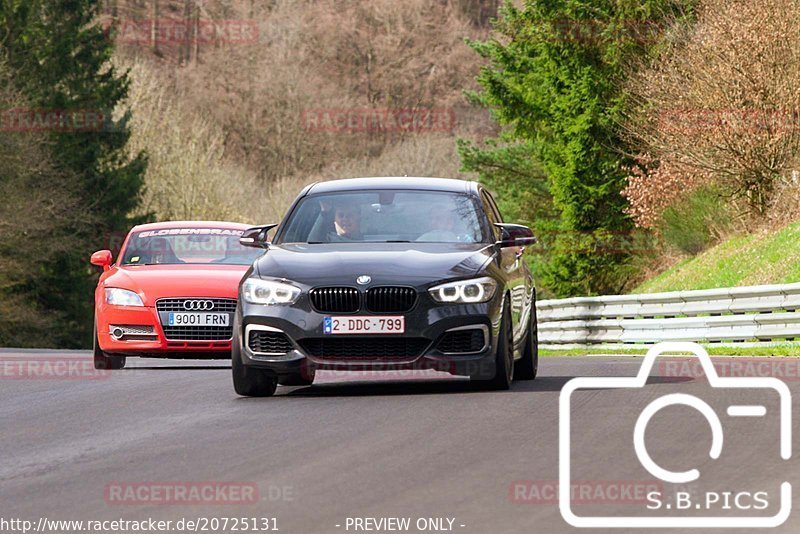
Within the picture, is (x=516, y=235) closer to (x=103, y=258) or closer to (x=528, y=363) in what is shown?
(x=528, y=363)

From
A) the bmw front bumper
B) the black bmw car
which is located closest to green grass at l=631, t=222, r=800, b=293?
the black bmw car

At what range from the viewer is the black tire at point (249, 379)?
1269cm

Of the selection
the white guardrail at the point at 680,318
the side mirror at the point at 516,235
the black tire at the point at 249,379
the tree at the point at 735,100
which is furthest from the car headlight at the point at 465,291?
the tree at the point at 735,100

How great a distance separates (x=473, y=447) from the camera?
31.0ft

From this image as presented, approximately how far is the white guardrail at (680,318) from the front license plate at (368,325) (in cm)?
1138

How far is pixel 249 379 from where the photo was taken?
1286cm

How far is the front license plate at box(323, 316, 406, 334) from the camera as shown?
12156 mm

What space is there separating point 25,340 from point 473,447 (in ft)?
168

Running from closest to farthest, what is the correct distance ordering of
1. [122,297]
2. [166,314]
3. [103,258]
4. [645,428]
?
[645,428], [166,314], [122,297], [103,258]

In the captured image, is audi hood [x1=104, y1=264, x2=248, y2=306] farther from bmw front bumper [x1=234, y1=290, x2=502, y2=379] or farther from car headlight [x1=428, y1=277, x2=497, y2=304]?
car headlight [x1=428, y1=277, x2=497, y2=304]

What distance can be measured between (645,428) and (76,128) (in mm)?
55271

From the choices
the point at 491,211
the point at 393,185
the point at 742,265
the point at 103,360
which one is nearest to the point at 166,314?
the point at 103,360

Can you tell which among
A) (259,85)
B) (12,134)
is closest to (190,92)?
(259,85)

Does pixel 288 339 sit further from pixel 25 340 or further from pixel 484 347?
pixel 25 340
